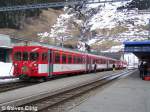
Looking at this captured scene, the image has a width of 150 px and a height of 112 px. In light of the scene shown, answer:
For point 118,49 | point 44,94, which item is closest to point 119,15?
point 118,49

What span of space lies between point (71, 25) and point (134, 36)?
2269 cm

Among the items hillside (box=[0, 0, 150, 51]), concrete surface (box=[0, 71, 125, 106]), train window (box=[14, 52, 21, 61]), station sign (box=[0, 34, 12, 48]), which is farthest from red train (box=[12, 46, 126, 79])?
hillside (box=[0, 0, 150, 51])

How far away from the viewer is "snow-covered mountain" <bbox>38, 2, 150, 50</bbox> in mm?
90125

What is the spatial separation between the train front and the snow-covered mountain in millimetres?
53289

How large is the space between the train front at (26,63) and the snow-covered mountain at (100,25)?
53.3 m

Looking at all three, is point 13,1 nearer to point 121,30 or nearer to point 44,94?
point 121,30

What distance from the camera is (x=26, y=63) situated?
29.7 metres

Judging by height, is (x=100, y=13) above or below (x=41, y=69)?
above

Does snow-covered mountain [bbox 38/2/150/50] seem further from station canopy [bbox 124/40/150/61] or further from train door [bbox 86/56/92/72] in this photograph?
station canopy [bbox 124/40/150/61]

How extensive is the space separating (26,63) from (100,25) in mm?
89951

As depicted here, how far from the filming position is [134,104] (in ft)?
54.7

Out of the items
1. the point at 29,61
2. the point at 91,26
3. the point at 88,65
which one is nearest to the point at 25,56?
the point at 29,61

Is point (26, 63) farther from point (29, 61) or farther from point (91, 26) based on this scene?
point (91, 26)

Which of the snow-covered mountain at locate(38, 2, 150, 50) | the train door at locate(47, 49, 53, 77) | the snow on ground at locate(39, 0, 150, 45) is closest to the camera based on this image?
the train door at locate(47, 49, 53, 77)
